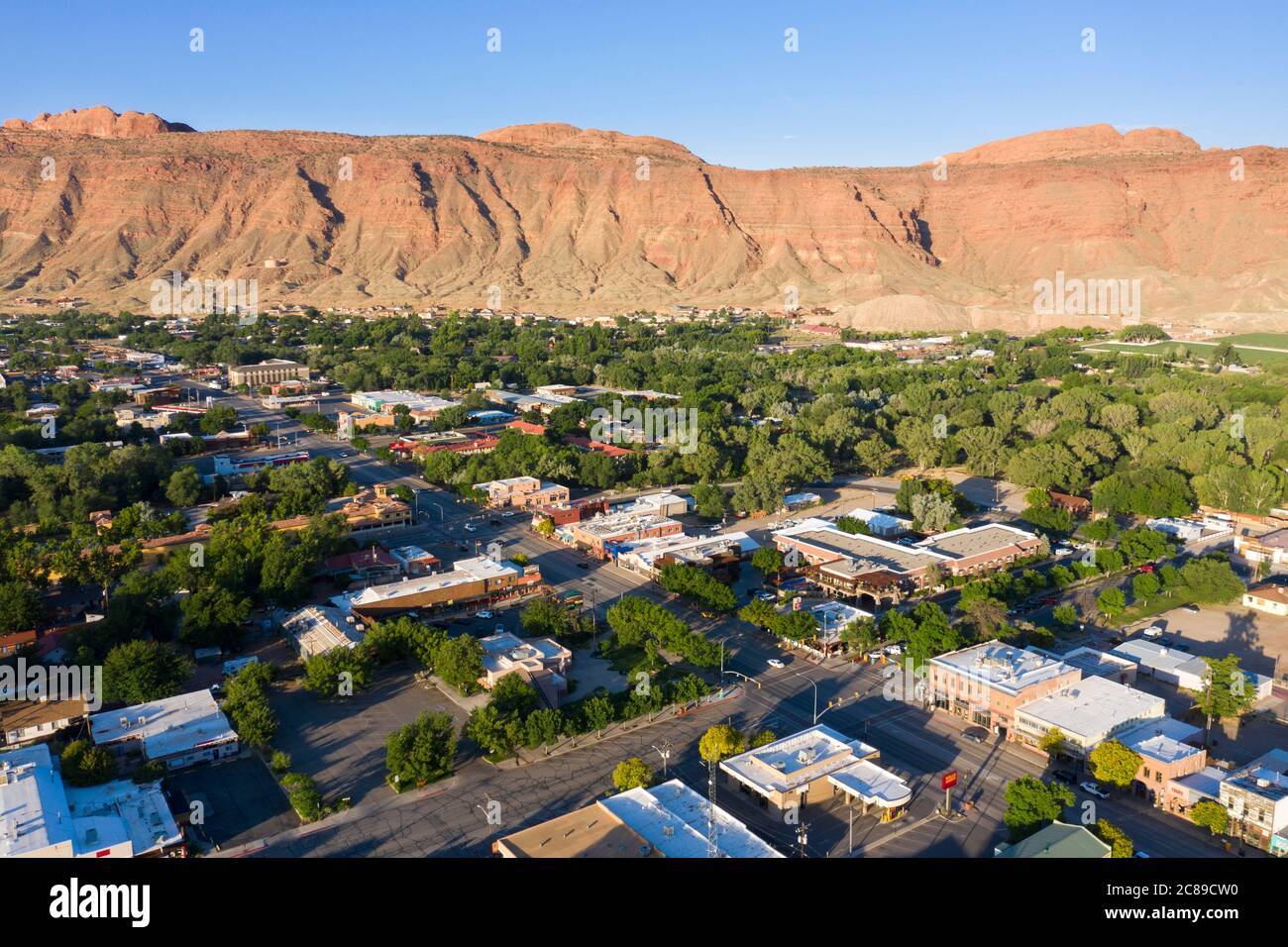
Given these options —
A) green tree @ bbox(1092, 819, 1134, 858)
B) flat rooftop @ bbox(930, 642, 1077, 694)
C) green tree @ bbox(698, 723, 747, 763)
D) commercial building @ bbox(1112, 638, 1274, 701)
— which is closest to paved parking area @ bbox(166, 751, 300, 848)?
green tree @ bbox(698, 723, 747, 763)

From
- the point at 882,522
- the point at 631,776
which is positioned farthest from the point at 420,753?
the point at 882,522

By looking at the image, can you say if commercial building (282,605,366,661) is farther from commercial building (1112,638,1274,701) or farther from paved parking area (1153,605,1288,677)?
paved parking area (1153,605,1288,677)

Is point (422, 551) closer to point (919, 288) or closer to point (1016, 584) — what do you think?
point (1016, 584)

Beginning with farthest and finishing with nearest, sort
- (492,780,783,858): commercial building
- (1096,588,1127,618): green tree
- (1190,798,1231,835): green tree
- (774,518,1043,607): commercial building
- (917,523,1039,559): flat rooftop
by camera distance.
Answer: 1. (917,523,1039,559): flat rooftop
2. (774,518,1043,607): commercial building
3. (1096,588,1127,618): green tree
4. (1190,798,1231,835): green tree
5. (492,780,783,858): commercial building

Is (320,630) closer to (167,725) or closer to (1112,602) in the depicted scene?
(167,725)

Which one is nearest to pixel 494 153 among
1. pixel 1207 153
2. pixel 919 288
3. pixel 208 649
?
pixel 919 288
